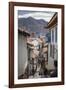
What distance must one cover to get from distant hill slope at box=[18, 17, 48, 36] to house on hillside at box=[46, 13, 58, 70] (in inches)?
2.6

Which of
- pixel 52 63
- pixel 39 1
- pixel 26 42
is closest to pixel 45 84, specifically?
pixel 52 63

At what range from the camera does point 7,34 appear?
6.28ft

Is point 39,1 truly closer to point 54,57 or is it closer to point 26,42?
point 26,42

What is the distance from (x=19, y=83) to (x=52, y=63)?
40 cm

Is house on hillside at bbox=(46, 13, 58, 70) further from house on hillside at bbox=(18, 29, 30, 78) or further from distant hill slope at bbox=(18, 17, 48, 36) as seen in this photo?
house on hillside at bbox=(18, 29, 30, 78)

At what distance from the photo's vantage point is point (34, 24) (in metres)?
1.98

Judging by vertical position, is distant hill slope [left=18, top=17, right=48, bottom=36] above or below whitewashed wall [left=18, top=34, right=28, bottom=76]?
above

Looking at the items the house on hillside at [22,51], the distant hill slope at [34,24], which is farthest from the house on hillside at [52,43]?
the house on hillside at [22,51]

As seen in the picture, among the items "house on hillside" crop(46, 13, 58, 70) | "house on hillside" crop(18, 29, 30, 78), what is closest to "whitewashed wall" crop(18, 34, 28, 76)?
"house on hillside" crop(18, 29, 30, 78)

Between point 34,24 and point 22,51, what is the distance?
305 mm

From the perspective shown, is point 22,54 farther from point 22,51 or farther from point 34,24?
point 34,24

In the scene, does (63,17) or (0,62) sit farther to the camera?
(63,17)

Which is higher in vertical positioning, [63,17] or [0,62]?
[63,17]

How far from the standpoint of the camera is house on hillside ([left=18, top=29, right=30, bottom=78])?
1.94 metres
